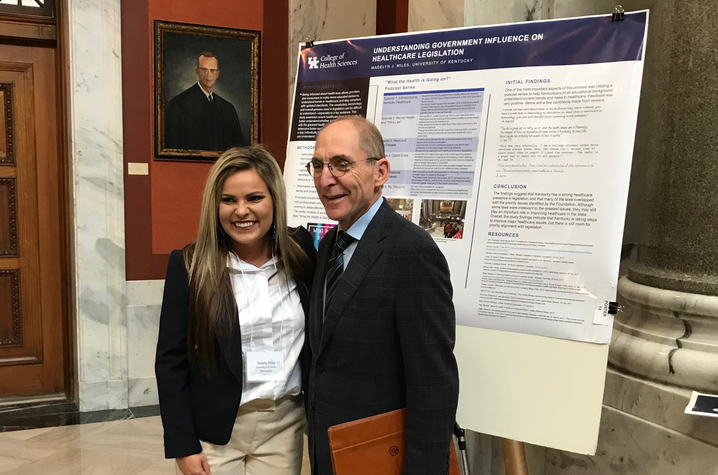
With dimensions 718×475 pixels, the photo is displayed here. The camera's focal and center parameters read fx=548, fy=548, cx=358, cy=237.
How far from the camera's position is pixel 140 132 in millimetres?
4141

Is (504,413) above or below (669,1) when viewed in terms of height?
below

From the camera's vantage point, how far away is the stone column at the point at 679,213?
5.91 ft

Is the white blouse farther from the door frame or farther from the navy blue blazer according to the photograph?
the door frame

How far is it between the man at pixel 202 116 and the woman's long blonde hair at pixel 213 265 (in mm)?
2903

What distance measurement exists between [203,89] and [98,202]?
1173mm

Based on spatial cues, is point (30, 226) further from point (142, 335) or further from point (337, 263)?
point (337, 263)

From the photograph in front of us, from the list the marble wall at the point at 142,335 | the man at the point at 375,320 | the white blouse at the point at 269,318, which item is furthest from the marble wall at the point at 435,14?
the marble wall at the point at 142,335

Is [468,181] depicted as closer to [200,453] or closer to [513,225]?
[513,225]

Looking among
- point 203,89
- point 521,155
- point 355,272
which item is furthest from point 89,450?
point 521,155

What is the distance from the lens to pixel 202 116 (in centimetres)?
432

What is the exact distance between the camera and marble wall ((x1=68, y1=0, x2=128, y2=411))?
391cm

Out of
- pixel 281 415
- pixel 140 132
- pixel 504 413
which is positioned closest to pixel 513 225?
pixel 504 413

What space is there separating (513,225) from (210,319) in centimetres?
99

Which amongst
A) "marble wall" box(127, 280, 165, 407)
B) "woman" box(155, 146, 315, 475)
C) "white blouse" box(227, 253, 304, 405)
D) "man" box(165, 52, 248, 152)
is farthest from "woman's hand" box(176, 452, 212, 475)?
"man" box(165, 52, 248, 152)
